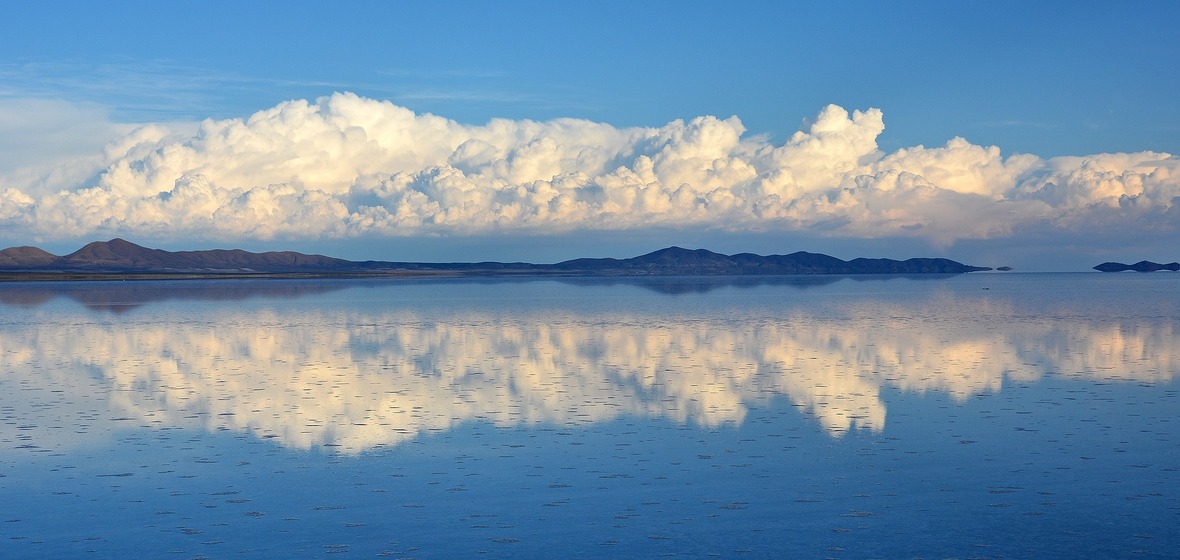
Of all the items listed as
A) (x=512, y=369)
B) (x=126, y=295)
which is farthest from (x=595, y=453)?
(x=126, y=295)

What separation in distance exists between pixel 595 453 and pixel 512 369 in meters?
13.8

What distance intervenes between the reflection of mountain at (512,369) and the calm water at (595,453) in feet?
0.55

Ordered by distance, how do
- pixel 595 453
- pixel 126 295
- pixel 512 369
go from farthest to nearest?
1. pixel 126 295
2. pixel 512 369
3. pixel 595 453

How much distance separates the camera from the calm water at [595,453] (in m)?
13.3

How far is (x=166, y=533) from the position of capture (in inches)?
529

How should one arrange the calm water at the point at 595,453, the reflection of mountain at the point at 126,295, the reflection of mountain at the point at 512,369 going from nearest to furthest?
the calm water at the point at 595,453
the reflection of mountain at the point at 512,369
the reflection of mountain at the point at 126,295

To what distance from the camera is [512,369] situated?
1259 inches

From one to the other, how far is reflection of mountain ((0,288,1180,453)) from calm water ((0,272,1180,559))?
0.17m

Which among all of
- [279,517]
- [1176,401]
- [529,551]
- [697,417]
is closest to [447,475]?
[279,517]

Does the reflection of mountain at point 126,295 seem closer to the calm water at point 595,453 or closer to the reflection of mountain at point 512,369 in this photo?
the reflection of mountain at point 512,369

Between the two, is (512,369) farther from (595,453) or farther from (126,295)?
(126,295)

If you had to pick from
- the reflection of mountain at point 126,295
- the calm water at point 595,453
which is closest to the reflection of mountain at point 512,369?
the calm water at point 595,453

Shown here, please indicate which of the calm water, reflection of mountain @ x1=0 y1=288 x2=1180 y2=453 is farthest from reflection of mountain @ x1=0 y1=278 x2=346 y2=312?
the calm water

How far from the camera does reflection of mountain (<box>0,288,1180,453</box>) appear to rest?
75.0ft
